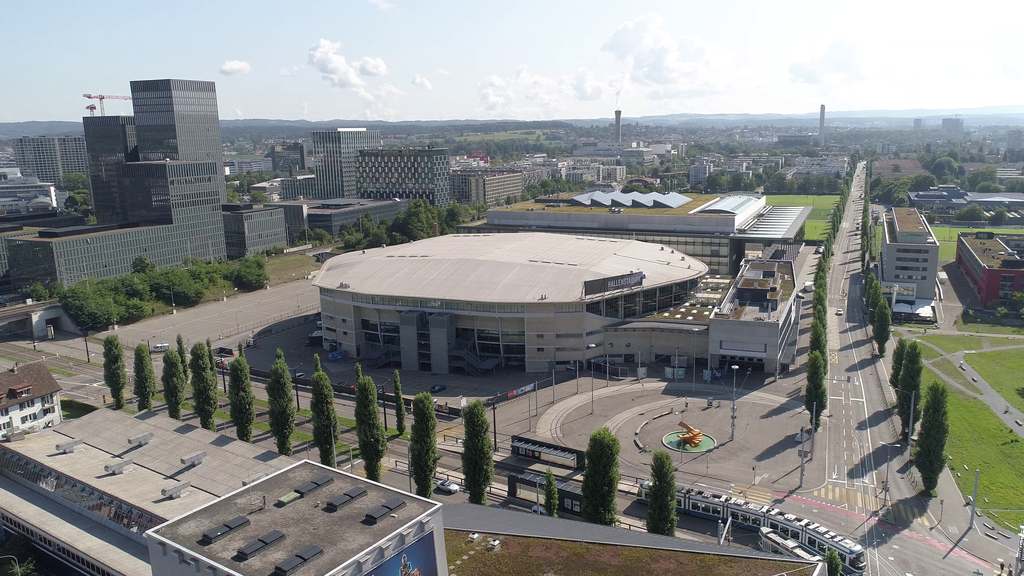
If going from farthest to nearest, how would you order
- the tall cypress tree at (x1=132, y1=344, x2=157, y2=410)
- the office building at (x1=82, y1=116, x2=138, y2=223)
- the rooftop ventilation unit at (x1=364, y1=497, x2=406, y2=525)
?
the office building at (x1=82, y1=116, x2=138, y2=223) < the tall cypress tree at (x1=132, y1=344, x2=157, y2=410) < the rooftop ventilation unit at (x1=364, y1=497, x2=406, y2=525)

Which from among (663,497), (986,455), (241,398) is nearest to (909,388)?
(986,455)

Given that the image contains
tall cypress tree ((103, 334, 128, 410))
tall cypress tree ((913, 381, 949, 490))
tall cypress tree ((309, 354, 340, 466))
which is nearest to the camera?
tall cypress tree ((913, 381, 949, 490))

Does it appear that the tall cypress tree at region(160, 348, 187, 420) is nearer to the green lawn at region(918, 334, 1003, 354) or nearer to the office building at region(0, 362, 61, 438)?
the office building at region(0, 362, 61, 438)

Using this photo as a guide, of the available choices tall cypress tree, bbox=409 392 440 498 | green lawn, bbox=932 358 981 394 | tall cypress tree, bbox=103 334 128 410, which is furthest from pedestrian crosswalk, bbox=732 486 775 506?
tall cypress tree, bbox=103 334 128 410

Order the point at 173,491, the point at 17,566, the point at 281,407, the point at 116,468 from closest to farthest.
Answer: the point at 17,566
the point at 173,491
the point at 116,468
the point at 281,407

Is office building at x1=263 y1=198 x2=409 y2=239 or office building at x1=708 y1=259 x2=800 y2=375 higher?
office building at x1=263 y1=198 x2=409 y2=239

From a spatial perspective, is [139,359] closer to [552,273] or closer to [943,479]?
[552,273]

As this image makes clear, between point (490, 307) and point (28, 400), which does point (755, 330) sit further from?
point (28, 400)
